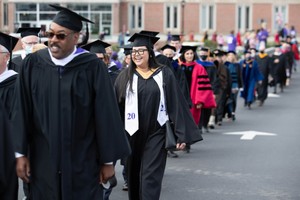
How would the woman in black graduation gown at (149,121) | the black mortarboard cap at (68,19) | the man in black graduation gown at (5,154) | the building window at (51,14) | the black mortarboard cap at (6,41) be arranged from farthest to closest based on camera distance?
the building window at (51,14) < the woman in black graduation gown at (149,121) < the black mortarboard cap at (6,41) < the black mortarboard cap at (68,19) < the man in black graduation gown at (5,154)

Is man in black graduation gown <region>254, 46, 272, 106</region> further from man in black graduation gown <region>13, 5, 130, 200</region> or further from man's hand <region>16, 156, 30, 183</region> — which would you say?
man's hand <region>16, 156, 30, 183</region>

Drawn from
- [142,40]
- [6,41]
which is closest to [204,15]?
[142,40]

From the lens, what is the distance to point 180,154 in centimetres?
1510

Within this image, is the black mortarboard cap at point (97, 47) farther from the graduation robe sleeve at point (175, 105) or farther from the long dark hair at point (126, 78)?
the graduation robe sleeve at point (175, 105)

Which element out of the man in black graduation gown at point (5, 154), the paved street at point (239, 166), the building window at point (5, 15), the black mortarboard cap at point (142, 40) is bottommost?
the paved street at point (239, 166)

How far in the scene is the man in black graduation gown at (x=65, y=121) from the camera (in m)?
6.44

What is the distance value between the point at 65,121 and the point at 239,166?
24.1 ft

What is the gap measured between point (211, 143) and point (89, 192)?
10.3m

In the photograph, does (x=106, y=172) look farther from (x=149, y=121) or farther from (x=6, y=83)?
(x=149, y=121)

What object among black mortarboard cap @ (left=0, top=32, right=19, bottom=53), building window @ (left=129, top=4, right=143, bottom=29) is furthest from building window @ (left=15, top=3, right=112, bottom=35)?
black mortarboard cap @ (left=0, top=32, right=19, bottom=53)

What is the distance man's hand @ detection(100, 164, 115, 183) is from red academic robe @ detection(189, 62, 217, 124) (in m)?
9.66

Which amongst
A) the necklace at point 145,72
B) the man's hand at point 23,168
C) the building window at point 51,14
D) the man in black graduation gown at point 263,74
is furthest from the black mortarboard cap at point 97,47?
the building window at point 51,14

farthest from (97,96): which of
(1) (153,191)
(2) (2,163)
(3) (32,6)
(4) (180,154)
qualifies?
(3) (32,6)

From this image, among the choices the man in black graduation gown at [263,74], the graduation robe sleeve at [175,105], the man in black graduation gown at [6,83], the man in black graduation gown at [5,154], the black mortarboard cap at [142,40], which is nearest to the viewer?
the man in black graduation gown at [5,154]
